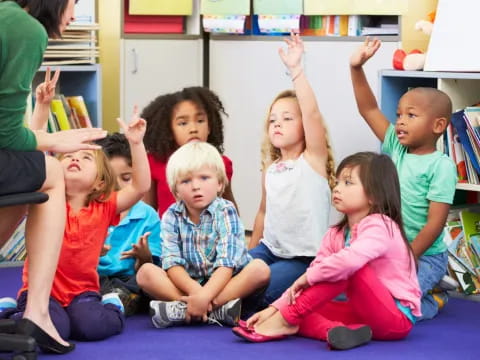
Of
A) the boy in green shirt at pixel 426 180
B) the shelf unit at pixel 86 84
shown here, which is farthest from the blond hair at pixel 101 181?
the shelf unit at pixel 86 84

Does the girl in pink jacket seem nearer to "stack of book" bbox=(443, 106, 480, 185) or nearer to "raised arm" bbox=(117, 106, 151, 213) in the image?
"raised arm" bbox=(117, 106, 151, 213)

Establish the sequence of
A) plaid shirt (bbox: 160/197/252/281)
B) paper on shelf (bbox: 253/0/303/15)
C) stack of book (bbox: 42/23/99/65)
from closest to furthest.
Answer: plaid shirt (bbox: 160/197/252/281), stack of book (bbox: 42/23/99/65), paper on shelf (bbox: 253/0/303/15)

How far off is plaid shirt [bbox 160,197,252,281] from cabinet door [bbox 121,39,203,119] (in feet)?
5.00

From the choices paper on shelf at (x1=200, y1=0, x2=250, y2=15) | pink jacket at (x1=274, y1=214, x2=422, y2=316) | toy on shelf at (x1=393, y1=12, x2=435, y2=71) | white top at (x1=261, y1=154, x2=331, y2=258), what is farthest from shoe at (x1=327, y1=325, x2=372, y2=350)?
paper on shelf at (x1=200, y1=0, x2=250, y2=15)

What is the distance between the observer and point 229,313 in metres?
3.02

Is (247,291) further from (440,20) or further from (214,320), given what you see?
(440,20)

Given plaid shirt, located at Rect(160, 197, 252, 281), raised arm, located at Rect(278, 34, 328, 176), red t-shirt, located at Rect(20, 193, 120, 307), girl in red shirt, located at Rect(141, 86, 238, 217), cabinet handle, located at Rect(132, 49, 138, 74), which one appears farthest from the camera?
cabinet handle, located at Rect(132, 49, 138, 74)

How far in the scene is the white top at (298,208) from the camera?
3.38 meters

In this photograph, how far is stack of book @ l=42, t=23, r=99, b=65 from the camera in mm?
4086

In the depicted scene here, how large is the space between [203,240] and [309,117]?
54cm

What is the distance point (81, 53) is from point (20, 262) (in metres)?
0.84

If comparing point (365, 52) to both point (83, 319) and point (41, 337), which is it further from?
point (41, 337)

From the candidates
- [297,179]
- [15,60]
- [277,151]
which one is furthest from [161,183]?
[15,60]

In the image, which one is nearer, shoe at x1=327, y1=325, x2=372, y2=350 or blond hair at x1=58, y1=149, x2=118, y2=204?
shoe at x1=327, y1=325, x2=372, y2=350
